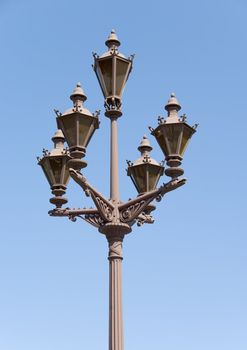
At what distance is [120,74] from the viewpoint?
998 centimetres

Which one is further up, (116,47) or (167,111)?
(116,47)

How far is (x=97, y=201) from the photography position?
9.52 m

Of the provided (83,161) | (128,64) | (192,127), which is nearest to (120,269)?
(83,161)

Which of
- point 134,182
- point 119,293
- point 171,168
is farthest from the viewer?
point 134,182

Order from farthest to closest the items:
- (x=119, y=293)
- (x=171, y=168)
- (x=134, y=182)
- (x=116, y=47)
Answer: (x=134, y=182) → (x=116, y=47) → (x=171, y=168) → (x=119, y=293)

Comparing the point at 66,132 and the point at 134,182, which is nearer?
the point at 66,132

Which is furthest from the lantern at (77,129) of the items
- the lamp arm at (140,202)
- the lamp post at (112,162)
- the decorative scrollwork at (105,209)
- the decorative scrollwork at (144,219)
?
the decorative scrollwork at (144,219)

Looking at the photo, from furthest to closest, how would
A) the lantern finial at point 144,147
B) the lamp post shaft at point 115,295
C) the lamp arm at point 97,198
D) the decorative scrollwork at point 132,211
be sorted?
1. the lantern finial at point 144,147
2. the decorative scrollwork at point 132,211
3. the lamp arm at point 97,198
4. the lamp post shaft at point 115,295

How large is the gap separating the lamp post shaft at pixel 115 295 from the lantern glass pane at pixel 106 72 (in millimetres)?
1979

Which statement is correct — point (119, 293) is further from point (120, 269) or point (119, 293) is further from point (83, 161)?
point (83, 161)

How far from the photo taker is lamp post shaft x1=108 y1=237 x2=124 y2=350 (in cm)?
885

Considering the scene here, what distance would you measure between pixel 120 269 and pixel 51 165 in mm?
1921

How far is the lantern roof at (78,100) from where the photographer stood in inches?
378

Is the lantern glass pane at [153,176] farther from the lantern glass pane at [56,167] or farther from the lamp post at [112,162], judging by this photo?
the lantern glass pane at [56,167]
